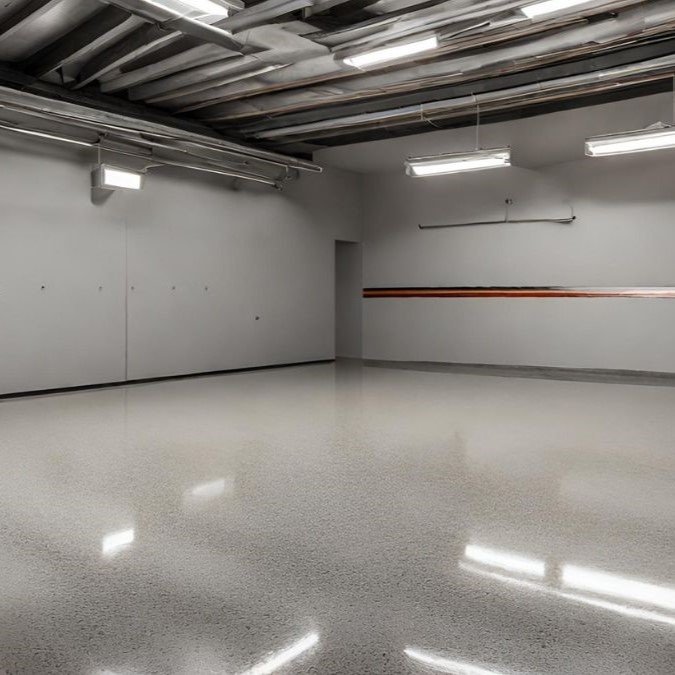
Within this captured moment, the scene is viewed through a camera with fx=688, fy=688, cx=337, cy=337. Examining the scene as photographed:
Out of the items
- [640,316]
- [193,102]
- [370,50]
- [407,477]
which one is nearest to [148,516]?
Answer: [407,477]

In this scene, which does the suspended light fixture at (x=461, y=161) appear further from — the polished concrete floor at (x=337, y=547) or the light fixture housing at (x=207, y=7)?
the light fixture housing at (x=207, y=7)


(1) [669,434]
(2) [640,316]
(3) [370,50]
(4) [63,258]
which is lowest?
(1) [669,434]

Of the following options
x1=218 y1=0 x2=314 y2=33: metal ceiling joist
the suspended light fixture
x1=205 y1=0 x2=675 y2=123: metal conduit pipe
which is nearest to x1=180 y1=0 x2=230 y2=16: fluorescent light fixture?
x1=218 y1=0 x2=314 y2=33: metal ceiling joist

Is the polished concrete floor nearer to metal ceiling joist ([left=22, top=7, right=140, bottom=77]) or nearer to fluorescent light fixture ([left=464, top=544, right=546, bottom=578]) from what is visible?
fluorescent light fixture ([left=464, top=544, right=546, bottom=578])

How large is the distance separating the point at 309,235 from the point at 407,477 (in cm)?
737

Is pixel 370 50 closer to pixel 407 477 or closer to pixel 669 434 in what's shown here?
pixel 407 477

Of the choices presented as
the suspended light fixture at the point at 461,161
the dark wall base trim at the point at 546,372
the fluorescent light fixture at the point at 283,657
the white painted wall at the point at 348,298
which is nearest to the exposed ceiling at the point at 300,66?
the suspended light fixture at the point at 461,161

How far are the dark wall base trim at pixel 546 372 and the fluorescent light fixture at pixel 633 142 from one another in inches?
117

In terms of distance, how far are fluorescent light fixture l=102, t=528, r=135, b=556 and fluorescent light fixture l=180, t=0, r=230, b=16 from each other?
2.99 m

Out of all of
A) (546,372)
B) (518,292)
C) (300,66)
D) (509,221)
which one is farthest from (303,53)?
(546,372)

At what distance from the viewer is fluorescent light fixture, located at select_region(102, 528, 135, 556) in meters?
2.69

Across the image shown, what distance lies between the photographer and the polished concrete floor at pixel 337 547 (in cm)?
191

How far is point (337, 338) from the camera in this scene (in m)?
12.2

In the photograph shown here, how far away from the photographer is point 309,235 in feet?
Answer: 35.3
